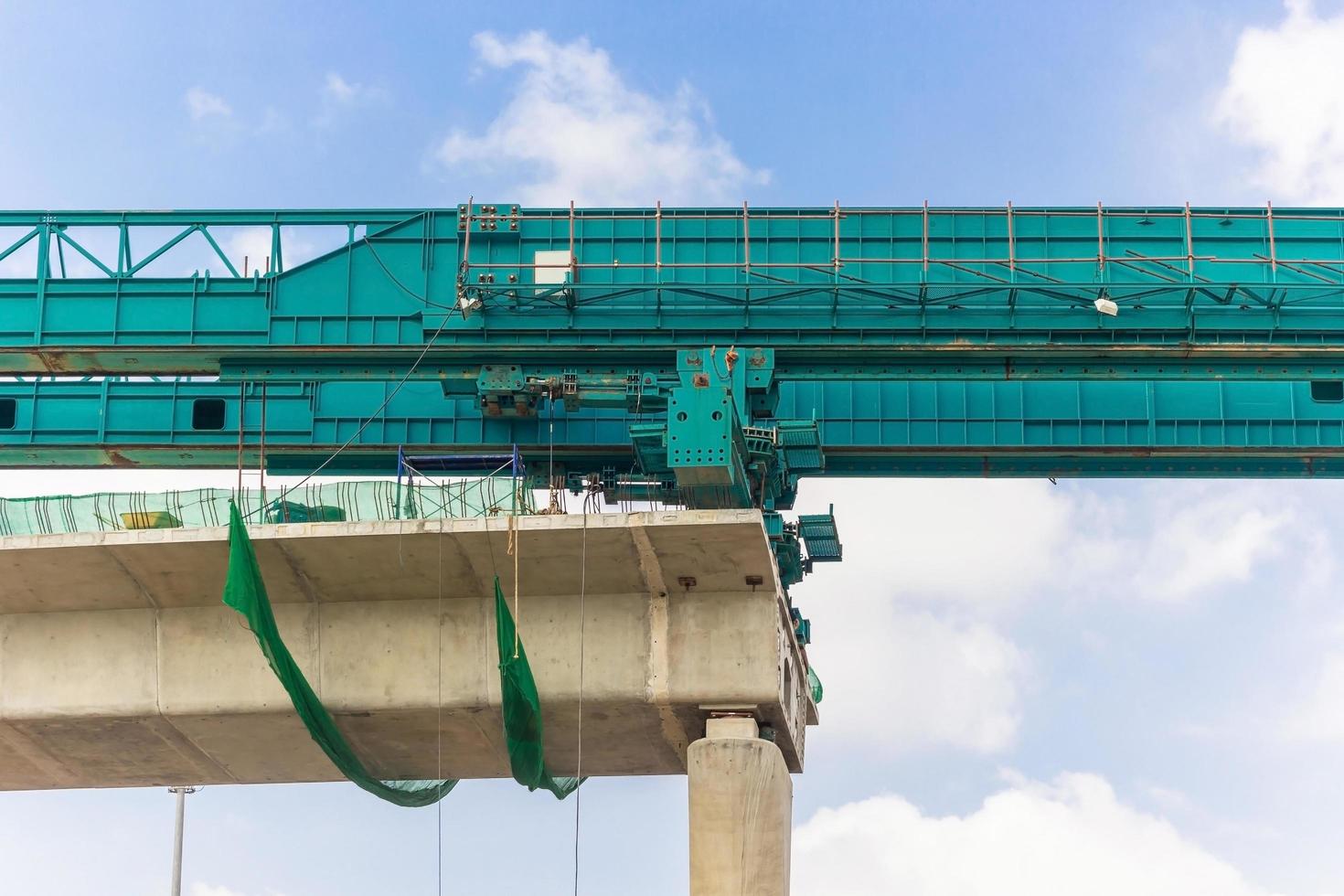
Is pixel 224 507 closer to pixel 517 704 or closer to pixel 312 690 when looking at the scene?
pixel 312 690

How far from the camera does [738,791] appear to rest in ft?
93.6

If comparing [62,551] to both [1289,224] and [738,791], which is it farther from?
[1289,224]

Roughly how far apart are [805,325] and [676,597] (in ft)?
20.9

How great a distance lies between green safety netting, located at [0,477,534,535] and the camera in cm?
2908

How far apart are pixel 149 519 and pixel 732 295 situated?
1015 cm

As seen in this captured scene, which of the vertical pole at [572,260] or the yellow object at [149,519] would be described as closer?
the yellow object at [149,519]

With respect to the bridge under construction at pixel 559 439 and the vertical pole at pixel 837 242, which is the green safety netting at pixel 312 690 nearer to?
the bridge under construction at pixel 559 439

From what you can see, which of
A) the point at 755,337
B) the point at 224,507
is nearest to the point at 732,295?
the point at 755,337

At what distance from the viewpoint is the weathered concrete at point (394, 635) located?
28.8m

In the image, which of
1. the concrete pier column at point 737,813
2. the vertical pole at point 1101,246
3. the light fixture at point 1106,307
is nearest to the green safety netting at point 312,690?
the concrete pier column at point 737,813

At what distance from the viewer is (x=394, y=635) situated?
29781 millimetres

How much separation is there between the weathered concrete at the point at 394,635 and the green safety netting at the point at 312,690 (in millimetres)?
424

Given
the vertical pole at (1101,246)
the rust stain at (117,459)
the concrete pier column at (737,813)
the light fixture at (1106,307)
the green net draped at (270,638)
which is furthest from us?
the rust stain at (117,459)

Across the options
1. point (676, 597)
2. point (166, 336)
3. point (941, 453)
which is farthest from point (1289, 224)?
point (166, 336)
